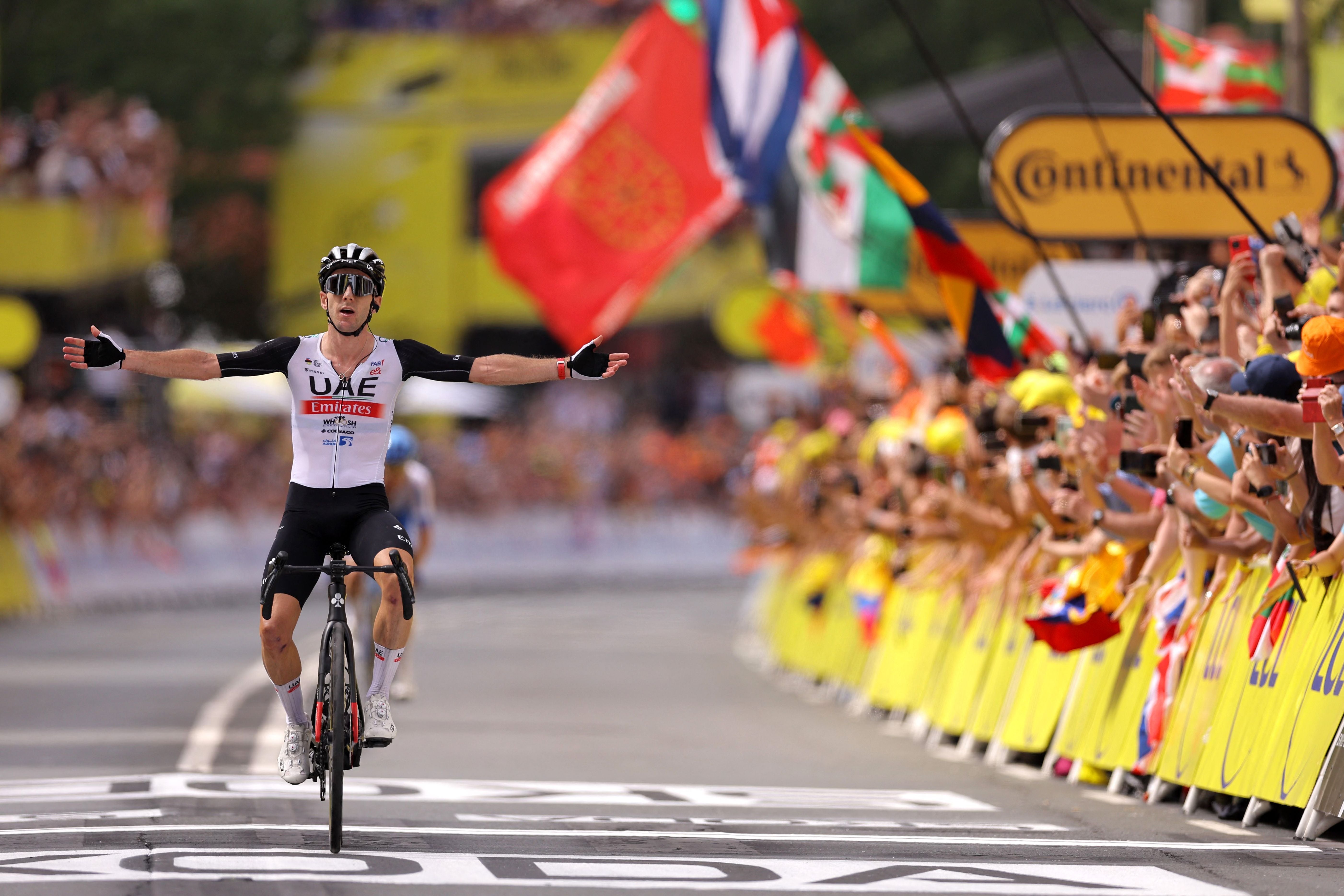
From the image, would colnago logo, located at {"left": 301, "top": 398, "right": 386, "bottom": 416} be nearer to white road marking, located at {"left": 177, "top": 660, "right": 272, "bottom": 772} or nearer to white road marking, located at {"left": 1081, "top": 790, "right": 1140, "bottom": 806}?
white road marking, located at {"left": 177, "top": 660, "right": 272, "bottom": 772}

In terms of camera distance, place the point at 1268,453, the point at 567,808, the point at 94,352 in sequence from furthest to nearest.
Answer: the point at 567,808 < the point at 1268,453 < the point at 94,352

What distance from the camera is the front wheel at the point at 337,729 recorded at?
30.1 feet

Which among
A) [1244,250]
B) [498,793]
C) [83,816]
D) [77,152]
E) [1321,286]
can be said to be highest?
[77,152]

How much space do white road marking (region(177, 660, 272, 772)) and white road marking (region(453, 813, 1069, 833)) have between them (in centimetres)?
255

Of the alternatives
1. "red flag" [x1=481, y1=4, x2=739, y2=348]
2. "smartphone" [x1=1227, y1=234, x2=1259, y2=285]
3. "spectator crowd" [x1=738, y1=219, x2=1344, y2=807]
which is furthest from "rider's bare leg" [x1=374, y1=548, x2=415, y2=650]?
"red flag" [x1=481, y1=4, x2=739, y2=348]

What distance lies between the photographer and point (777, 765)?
1405 cm

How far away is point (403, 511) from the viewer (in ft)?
55.3

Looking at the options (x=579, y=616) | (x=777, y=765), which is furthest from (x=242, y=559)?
(x=777, y=765)

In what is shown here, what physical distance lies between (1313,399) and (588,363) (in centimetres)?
284

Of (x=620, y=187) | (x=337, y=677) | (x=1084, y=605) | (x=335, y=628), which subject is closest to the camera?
(x=337, y=677)

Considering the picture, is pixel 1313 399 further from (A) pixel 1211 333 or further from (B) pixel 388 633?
(B) pixel 388 633

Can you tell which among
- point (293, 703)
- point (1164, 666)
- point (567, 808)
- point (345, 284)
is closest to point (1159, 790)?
point (1164, 666)

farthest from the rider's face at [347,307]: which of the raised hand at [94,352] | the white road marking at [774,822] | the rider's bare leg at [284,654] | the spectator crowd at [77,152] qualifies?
the spectator crowd at [77,152]

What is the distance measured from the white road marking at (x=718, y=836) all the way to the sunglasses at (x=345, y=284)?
7.02 feet
